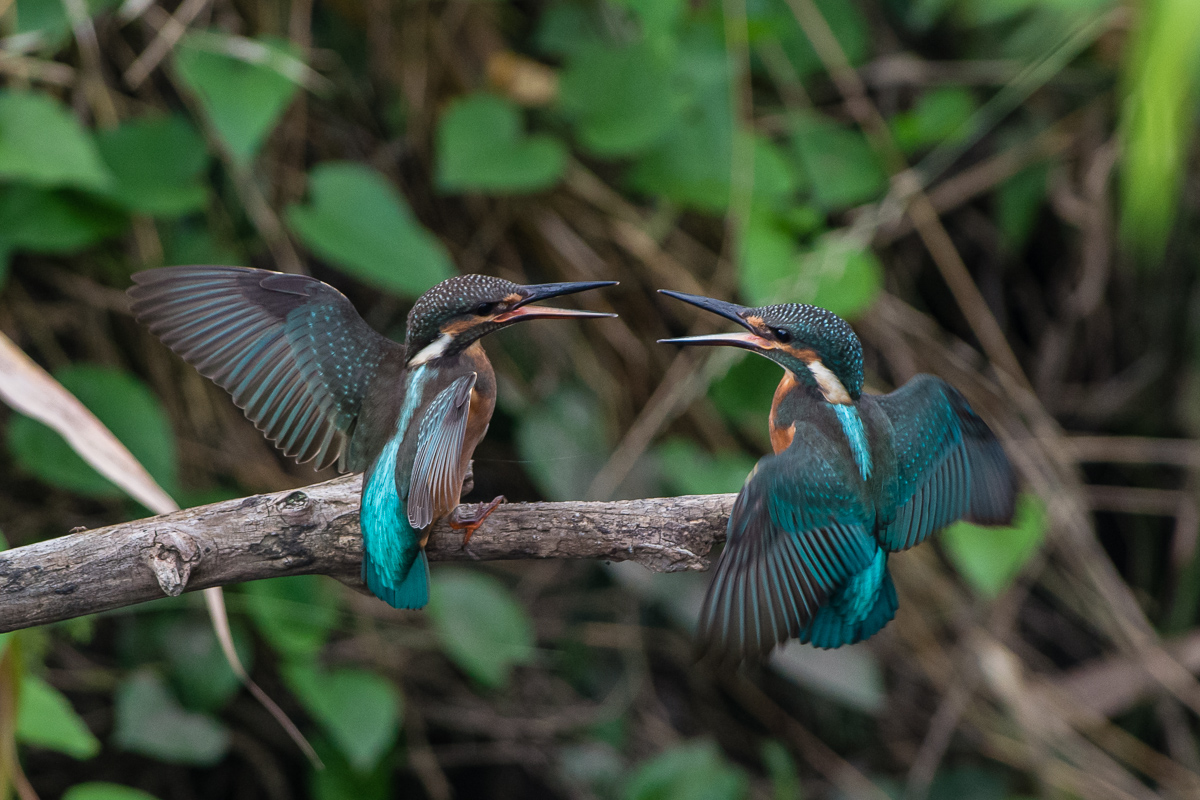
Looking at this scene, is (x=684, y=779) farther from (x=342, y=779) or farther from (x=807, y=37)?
(x=807, y=37)

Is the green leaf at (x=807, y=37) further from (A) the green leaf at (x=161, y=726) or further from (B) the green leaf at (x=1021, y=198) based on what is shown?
(A) the green leaf at (x=161, y=726)

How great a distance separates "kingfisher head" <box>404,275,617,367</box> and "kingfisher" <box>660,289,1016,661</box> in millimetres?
244

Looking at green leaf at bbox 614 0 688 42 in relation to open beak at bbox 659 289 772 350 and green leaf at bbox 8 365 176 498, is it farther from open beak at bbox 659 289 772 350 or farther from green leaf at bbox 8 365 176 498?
green leaf at bbox 8 365 176 498

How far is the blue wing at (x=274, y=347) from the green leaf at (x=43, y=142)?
0.88m

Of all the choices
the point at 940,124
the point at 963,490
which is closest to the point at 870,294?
the point at 940,124

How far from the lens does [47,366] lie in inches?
118

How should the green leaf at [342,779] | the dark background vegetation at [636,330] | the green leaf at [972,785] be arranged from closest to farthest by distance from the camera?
the dark background vegetation at [636,330] → the green leaf at [342,779] → the green leaf at [972,785]

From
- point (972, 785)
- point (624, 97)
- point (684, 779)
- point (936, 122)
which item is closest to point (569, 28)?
point (624, 97)

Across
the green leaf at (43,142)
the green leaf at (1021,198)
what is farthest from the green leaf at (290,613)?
the green leaf at (1021,198)

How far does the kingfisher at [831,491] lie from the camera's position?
4.31ft

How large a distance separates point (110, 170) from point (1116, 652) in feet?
10.9

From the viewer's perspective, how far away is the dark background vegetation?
8.85 ft

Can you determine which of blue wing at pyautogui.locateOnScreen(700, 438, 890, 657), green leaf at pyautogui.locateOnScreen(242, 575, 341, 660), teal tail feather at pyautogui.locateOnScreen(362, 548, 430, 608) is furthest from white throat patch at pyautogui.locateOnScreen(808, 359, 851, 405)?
green leaf at pyautogui.locateOnScreen(242, 575, 341, 660)

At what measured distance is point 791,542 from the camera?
138 cm
